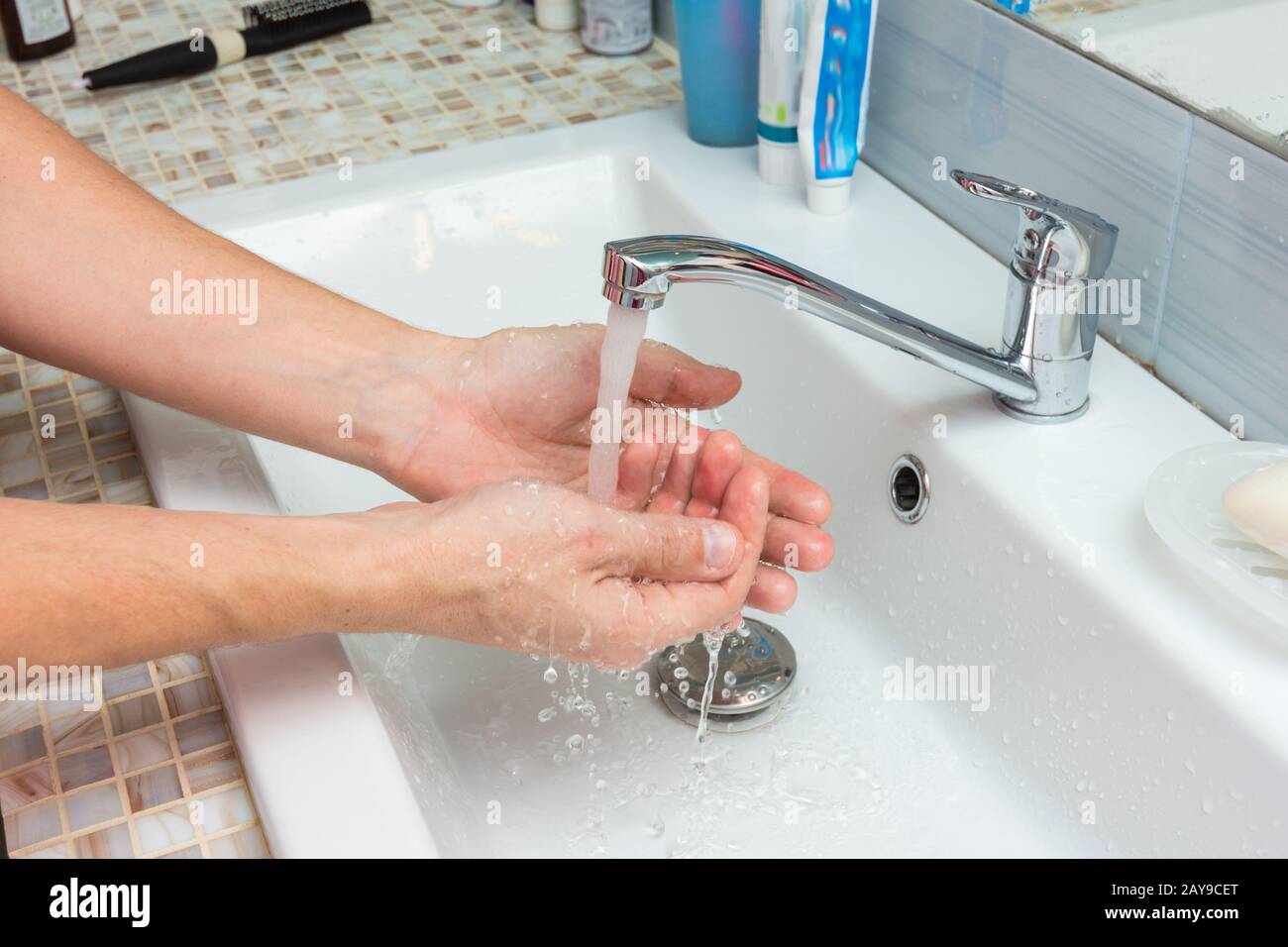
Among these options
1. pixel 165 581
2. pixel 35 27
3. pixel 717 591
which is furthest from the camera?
pixel 35 27

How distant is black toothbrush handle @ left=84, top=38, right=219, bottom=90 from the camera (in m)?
1.06

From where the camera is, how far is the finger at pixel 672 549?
58 cm

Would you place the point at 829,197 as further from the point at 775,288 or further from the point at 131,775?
the point at 131,775

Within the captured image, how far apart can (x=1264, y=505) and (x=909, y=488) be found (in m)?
0.21

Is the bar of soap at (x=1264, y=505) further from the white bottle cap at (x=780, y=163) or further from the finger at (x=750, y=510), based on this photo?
the white bottle cap at (x=780, y=163)

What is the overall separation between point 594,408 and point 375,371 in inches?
4.7

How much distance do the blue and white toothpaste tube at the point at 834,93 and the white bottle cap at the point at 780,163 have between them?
34mm

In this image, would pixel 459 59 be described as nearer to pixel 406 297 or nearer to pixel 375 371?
pixel 406 297

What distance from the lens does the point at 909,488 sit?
0.72 meters

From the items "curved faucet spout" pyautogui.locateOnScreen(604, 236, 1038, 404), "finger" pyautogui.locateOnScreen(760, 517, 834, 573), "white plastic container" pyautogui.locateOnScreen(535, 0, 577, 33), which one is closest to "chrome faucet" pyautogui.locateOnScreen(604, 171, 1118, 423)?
"curved faucet spout" pyautogui.locateOnScreen(604, 236, 1038, 404)

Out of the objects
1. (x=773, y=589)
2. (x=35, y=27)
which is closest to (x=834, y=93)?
(x=773, y=589)

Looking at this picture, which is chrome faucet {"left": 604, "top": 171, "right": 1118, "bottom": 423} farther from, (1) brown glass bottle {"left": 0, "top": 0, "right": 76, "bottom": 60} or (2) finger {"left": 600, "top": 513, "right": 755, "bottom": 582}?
(1) brown glass bottle {"left": 0, "top": 0, "right": 76, "bottom": 60}

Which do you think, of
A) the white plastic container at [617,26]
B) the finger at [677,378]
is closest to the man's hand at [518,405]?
the finger at [677,378]
